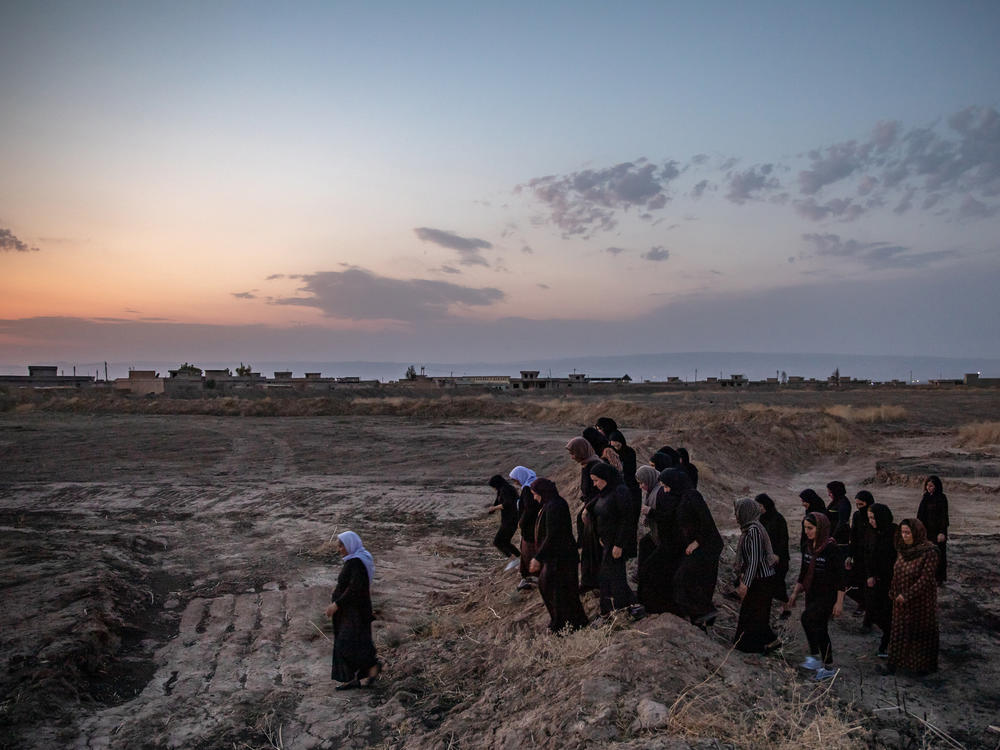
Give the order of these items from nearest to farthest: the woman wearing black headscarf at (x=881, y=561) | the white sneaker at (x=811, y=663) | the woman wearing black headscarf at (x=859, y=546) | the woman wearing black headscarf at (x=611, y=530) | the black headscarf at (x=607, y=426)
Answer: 1. the white sneaker at (x=811, y=663)
2. the woman wearing black headscarf at (x=611, y=530)
3. the woman wearing black headscarf at (x=881, y=561)
4. the woman wearing black headscarf at (x=859, y=546)
5. the black headscarf at (x=607, y=426)

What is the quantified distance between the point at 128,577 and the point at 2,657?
3035 mm

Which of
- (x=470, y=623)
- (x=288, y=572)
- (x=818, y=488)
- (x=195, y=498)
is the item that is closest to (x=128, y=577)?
(x=288, y=572)

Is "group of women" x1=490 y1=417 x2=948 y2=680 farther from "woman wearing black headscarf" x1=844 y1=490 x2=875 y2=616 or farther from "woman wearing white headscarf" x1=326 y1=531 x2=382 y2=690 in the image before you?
"woman wearing white headscarf" x1=326 y1=531 x2=382 y2=690

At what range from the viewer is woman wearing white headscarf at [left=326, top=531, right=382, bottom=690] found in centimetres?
598

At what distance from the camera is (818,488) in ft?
58.7

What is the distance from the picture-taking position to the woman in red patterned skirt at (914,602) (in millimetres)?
5746

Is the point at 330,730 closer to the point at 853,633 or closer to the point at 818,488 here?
the point at 853,633

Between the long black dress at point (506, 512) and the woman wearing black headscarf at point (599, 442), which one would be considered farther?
the long black dress at point (506, 512)

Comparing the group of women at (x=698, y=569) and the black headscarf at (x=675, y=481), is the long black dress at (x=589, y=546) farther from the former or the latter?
the black headscarf at (x=675, y=481)

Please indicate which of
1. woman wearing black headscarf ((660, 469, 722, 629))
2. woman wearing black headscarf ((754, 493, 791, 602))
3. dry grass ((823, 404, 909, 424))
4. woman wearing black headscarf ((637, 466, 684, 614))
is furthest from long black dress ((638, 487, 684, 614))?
dry grass ((823, 404, 909, 424))

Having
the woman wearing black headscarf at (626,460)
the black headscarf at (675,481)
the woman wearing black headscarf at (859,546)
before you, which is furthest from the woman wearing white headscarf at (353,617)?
the woman wearing black headscarf at (859,546)

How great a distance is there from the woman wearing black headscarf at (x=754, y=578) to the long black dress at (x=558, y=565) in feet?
4.68

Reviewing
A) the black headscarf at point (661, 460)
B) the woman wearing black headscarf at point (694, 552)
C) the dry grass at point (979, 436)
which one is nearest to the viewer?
the woman wearing black headscarf at point (694, 552)

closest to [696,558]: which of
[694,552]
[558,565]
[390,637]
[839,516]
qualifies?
[694,552]
